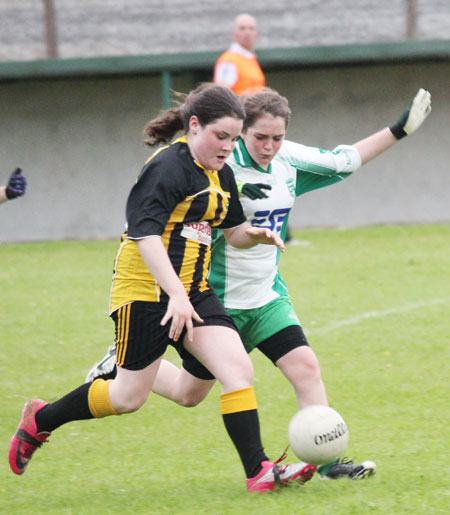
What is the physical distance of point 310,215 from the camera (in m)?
15.9

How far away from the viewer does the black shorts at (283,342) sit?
15.4 feet

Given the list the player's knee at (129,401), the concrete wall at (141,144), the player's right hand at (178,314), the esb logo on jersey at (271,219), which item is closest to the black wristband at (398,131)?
the esb logo on jersey at (271,219)

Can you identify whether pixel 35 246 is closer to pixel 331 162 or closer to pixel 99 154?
pixel 99 154

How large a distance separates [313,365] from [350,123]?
11420 mm

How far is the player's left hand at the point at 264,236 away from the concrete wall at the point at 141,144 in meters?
11.3

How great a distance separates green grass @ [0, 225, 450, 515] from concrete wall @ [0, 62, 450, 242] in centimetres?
425

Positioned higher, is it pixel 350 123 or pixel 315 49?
pixel 315 49

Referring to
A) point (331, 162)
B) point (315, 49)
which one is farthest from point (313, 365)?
point (315, 49)

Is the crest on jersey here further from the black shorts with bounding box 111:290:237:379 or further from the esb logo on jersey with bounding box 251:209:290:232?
the black shorts with bounding box 111:290:237:379

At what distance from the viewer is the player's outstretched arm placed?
16.8 ft

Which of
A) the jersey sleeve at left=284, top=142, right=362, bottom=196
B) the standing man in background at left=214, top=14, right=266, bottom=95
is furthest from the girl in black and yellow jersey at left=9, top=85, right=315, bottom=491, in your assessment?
the standing man in background at left=214, top=14, right=266, bottom=95

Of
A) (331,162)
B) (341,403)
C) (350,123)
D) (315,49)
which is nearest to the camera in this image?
(331,162)

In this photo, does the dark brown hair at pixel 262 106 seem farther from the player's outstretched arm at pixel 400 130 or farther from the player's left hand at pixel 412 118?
the player's left hand at pixel 412 118

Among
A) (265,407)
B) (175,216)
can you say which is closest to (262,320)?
(175,216)
